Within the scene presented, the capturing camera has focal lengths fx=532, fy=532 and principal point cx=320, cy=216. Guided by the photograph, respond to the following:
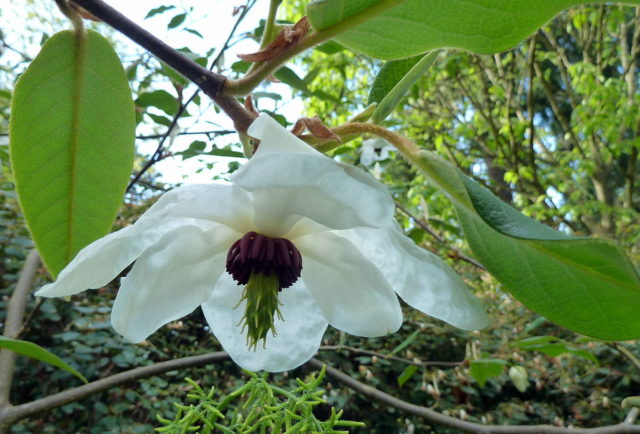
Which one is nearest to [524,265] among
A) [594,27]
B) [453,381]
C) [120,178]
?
[120,178]

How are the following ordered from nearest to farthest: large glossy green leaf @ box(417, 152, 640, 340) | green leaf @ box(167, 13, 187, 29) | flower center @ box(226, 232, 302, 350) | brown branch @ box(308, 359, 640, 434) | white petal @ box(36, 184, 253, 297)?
large glossy green leaf @ box(417, 152, 640, 340)
white petal @ box(36, 184, 253, 297)
flower center @ box(226, 232, 302, 350)
brown branch @ box(308, 359, 640, 434)
green leaf @ box(167, 13, 187, 29)

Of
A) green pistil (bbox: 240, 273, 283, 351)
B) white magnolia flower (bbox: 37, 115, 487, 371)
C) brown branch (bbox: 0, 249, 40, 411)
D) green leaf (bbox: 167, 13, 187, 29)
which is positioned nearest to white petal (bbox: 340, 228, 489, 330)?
white magnolia flower (bbox: 37, 115, 487, 371)

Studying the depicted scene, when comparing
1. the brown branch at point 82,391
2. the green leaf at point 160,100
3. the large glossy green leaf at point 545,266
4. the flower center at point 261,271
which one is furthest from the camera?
the green leaf at point 160,100

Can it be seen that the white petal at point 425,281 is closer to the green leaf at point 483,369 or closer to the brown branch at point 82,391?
the brown branch at point 82,391

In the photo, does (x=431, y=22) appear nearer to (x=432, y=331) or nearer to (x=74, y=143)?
(x=74, y=143)

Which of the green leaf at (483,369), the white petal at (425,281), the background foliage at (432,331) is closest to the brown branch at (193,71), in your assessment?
the white petal at (425,281)

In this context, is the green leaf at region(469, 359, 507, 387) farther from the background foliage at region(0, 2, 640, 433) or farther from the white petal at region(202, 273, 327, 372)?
the white petal at region(202, 273, 327, 372)
